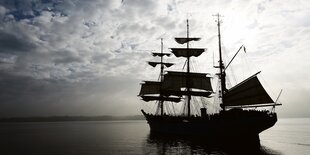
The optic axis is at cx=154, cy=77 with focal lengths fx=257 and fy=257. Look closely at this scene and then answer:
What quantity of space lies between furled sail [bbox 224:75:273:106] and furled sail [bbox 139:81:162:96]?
1488 inches

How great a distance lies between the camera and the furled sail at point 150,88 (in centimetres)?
9288

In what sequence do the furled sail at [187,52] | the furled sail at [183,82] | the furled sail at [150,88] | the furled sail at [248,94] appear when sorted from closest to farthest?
the furled sail at [248,94] → the furled sail at [183,82] → the furled sail at [187,52] → the furled sail at [150,88]

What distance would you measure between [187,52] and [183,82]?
933 centimetres

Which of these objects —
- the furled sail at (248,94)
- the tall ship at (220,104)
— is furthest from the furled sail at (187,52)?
the furled sail at (248,94)

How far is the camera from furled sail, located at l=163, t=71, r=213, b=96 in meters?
74.4

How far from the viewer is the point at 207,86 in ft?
246

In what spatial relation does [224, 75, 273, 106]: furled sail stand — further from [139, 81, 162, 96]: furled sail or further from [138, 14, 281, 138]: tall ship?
[139, 81, 162, 96]: furled sail

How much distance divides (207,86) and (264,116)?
2702cm

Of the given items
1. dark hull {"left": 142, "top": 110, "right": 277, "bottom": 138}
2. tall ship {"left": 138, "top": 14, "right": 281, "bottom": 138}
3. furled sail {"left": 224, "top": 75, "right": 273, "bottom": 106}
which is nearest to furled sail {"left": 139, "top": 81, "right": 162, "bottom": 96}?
tall ship {"left": 138, "top": 14, "right": 281, "bottom": 138}

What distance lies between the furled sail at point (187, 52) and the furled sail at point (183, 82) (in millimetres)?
6029

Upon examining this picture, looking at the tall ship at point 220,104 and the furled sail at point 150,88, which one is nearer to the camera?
the tall ship at point 220,104

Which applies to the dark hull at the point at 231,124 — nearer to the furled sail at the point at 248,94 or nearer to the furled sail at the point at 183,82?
the furled sail at the point at 248,94

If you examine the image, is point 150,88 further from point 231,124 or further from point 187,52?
point 231,124

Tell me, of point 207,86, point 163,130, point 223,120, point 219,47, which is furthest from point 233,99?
point 163,130
